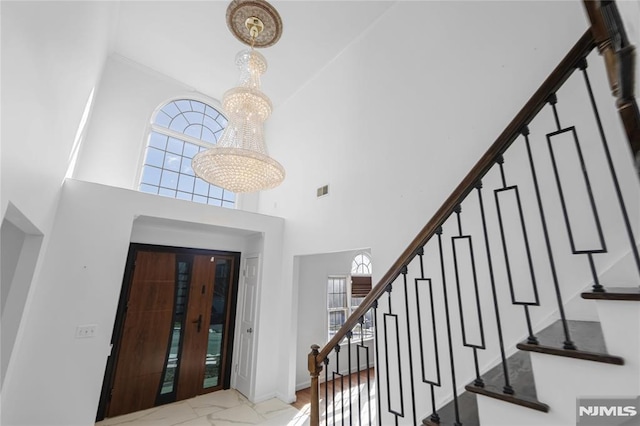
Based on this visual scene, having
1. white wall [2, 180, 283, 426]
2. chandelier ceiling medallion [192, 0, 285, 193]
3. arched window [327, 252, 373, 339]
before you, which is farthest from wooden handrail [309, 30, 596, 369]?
arched window [327, 252, 373, 339]

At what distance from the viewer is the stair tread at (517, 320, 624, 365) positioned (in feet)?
3.10


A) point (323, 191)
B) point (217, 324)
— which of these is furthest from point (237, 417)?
point (323, 191)

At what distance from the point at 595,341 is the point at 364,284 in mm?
4545

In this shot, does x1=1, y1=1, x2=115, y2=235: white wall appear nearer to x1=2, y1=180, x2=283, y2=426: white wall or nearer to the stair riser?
x1=2, y1=180, x2=283, y2=426: white wall

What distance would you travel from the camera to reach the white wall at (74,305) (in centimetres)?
240

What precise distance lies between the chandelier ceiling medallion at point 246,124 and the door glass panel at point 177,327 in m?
2.07

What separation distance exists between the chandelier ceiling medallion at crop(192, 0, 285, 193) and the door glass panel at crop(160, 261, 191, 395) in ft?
6.79

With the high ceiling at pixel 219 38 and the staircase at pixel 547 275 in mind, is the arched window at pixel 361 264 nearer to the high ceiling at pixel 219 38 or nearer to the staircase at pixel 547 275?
the staircase at pixel 547 275

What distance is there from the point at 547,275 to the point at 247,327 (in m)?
3.86

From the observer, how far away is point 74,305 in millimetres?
2658

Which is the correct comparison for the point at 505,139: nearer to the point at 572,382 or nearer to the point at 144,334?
the point at 572,382

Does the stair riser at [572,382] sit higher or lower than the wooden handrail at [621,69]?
lower

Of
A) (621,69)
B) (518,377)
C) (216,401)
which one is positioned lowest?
(216,401)

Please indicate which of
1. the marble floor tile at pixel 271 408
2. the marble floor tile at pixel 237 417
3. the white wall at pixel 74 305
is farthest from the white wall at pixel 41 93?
the marble floor tile at pixel 271 408
